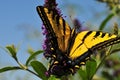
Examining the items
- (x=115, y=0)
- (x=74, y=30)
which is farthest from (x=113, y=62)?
(x=74, y=30)

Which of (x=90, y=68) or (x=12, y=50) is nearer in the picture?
(x=90, y=68)

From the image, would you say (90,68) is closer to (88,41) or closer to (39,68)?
(88,41)

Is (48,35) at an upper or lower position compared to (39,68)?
upper

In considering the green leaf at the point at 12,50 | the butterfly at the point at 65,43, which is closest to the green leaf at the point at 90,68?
the butterfly at the point at 65,43

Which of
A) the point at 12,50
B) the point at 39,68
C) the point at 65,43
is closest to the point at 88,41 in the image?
the point at 65,43

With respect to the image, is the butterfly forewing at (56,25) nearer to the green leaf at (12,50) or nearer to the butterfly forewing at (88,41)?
the butterfly forewing at (88,41)

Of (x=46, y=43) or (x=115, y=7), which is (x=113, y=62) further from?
(x=46, y=43)

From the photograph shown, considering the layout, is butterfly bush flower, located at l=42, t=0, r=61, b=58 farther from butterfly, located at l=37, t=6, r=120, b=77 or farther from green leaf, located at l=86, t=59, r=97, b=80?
green leaf, located at l=86, t=59, r=97, b=80

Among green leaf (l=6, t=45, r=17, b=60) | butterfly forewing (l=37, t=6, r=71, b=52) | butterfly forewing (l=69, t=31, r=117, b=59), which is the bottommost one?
butterfly forewing (l=69, t=31, r=117, b=59)

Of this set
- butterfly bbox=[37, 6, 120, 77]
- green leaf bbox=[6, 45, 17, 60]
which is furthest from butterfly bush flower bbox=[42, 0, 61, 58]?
green leaf bbox=[6, 45, 17, 60]
